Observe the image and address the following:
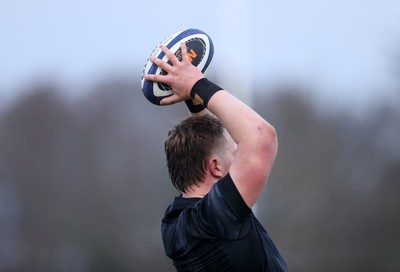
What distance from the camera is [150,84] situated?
1.73 meters

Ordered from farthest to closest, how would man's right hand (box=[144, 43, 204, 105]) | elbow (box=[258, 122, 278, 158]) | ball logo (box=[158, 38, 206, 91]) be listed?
ball logo (box=[158, 38, 206, 91]), man's right hand (box=[144, 43, 204, 105]), elbow (box=[258, 122, 278, 158])

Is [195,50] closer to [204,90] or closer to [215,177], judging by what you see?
[204,90]

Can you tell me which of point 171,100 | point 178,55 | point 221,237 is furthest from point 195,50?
point 221,237

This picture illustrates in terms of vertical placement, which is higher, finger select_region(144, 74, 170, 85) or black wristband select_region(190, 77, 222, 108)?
finger select_region(144, 74, 170, 85)

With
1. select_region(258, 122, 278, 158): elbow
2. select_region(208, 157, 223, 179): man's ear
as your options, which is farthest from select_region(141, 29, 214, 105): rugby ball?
select_region(258, 122, 278, 158): elbow

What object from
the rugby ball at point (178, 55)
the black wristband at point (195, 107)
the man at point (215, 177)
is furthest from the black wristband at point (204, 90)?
the black wristband at point (195, 107)

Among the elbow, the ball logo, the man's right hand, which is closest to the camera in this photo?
the elbow

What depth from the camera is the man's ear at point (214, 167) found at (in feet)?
5.47

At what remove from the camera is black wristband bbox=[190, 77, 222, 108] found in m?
1.57

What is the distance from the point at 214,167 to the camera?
65.7 inches

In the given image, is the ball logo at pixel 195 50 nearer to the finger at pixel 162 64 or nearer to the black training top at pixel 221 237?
the finger at pixel 162 64

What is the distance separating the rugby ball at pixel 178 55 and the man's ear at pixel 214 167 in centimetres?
21

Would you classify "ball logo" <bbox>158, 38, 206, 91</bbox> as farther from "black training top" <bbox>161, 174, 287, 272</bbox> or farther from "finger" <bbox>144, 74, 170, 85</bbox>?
"black training top" <bbox>161, 174, 287, 272</bbox>

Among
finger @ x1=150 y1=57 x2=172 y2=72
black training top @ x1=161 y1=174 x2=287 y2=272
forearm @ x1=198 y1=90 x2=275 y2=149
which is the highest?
finger @ x1=150 y1=57 x2=172 y2=72
